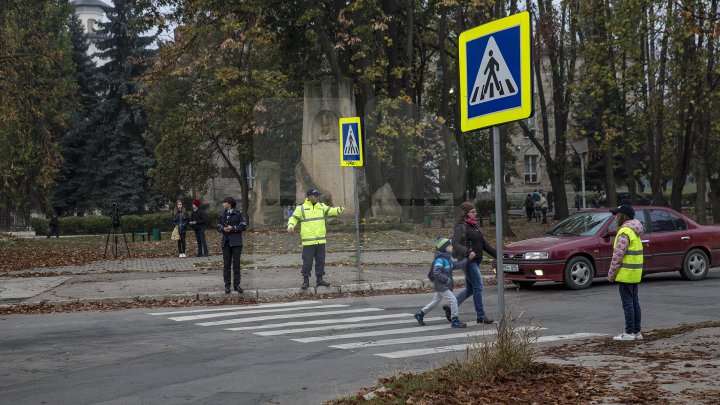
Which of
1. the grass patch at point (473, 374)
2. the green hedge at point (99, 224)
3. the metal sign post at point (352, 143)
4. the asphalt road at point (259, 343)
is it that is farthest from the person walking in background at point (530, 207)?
the grass patch at point (473, 374)

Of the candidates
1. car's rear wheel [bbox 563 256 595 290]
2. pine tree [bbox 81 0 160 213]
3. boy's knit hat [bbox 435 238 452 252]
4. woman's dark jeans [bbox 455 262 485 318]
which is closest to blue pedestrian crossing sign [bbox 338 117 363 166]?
car's rear wheel [bbox 563 256 595 290]

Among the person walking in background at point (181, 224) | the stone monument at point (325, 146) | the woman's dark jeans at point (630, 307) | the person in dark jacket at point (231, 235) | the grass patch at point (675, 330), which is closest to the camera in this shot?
the woman's dark jeans at point (630, 307)

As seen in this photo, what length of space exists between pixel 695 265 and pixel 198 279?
34.5 ft

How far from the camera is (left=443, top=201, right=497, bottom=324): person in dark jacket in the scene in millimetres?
12297

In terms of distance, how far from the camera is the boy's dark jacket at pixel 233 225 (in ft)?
52.2

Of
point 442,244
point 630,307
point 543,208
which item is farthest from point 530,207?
point 630,307

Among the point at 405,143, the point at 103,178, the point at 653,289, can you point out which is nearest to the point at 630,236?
the point at 653,289

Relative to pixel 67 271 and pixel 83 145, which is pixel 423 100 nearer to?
pixel 83 145

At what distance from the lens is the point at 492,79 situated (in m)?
6.95

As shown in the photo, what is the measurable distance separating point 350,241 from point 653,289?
1201 cm

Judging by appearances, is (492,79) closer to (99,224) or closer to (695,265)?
(695,265)

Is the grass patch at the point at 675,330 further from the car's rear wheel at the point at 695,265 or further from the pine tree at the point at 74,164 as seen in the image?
the pine tree at the point at 74,164

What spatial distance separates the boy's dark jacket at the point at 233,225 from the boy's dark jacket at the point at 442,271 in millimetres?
5030

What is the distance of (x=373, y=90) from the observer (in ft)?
112
